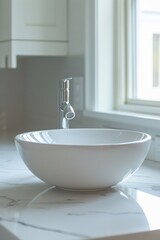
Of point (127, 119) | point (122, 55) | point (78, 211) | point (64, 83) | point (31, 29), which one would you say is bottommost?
point (78, 211)

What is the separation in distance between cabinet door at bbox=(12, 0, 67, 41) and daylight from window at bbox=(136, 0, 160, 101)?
349 millimetres

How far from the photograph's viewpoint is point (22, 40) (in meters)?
2.21

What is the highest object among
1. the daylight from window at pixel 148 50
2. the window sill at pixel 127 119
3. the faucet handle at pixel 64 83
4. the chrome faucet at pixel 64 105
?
the daylight from window at pixel 148 50

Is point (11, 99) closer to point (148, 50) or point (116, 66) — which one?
point (116, 66)

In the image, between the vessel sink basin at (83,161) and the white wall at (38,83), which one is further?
the white wall at (38,83)

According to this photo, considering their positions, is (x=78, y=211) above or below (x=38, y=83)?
below

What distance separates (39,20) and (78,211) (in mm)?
1308

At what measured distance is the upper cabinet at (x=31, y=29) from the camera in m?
2.19

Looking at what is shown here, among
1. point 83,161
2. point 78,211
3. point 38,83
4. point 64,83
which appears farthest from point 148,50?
point 78,211

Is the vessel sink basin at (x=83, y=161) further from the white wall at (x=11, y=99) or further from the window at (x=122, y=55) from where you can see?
the white wall at (x=11, y=99)

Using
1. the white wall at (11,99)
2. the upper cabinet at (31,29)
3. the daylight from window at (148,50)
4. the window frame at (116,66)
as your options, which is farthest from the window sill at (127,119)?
the white wall at (11,99)

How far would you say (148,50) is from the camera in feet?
7.01

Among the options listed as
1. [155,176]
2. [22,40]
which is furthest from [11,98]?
[155,176]

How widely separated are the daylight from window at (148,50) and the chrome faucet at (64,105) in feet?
1.60
